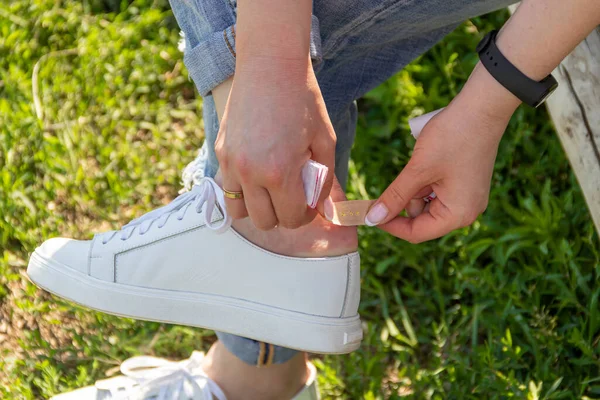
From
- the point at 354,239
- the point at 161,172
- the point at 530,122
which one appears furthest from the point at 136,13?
the point at 354,239

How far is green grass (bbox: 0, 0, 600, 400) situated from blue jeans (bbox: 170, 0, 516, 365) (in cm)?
48

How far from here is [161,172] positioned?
2.36 meters

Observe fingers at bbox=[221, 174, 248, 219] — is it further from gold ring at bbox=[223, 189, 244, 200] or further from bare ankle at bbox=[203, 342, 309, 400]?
bare ankle at bbox=[203, 342, 309, 400]

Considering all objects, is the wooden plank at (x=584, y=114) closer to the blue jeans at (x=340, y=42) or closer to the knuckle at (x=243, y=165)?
the blue jeans at (x=340, y=42)

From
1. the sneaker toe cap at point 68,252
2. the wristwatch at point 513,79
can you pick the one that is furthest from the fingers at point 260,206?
the sneaker toe cap at point 68,252

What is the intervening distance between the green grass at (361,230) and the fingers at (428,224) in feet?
1.64

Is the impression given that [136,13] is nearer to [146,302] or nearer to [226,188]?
[146,302]

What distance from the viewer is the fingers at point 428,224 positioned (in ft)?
3.94

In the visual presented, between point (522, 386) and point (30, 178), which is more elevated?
point (522, 386)

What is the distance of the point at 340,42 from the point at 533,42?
0.35 m

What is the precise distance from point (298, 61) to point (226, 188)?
0.23 meters

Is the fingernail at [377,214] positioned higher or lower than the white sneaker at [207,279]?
higher

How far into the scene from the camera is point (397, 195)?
4.00 ft

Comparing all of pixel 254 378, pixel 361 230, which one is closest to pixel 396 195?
pixel 254 378
